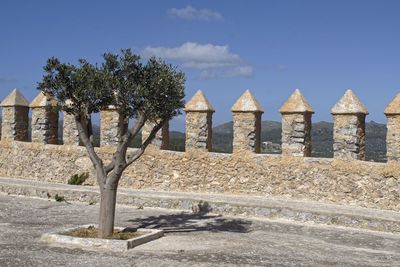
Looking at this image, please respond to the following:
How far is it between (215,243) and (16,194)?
28.3ft

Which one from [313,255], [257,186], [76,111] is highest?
[76,111]

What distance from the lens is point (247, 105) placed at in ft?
51.5

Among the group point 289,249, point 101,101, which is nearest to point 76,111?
point 101,101

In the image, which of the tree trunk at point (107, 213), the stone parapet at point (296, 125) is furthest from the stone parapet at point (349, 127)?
the tree trunk at point (107, 213)

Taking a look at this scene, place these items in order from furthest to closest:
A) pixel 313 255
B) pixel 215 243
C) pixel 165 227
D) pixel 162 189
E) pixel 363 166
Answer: pixel 162 189 < pixel 363 166 < pixel 165 227 < pixel 215 243 < pixel 313 255

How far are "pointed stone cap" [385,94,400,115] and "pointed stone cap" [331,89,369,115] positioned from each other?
602 millimetres

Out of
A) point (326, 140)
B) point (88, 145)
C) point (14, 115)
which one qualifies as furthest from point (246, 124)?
point (326, 140)

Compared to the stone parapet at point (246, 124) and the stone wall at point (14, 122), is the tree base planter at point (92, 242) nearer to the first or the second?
the stone parapet at point (246, 124)

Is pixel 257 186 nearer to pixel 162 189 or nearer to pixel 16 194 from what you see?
pixel 162 189

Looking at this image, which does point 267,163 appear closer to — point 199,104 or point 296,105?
point 296,105

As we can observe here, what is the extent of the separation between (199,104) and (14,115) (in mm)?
6918

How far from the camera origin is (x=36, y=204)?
50.1 ft

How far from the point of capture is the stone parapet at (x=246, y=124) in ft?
51.3

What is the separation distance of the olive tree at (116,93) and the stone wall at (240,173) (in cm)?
518
